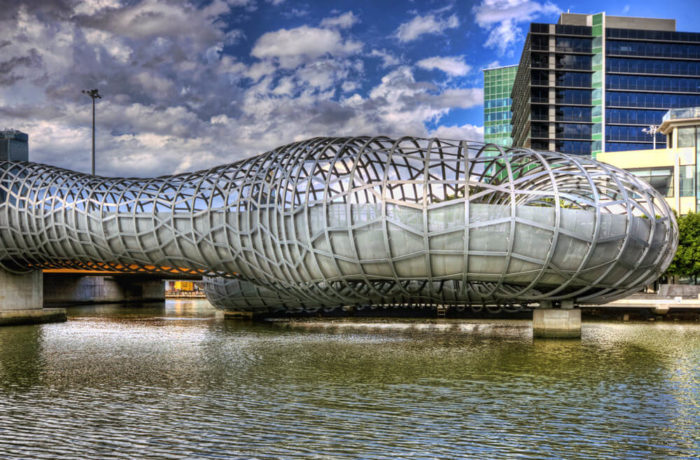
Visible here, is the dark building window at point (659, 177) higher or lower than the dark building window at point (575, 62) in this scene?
lower

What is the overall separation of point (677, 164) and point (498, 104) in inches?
2978

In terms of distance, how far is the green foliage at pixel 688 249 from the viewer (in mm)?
60094

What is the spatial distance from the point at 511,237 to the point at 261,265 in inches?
602

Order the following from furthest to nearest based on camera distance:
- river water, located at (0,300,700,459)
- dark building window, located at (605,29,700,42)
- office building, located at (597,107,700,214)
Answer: dark building window, located at (605,29,700,42)
office building, located at (597,107,700,214)
river water, located at (0,300,700,459)

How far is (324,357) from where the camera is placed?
87.1ft

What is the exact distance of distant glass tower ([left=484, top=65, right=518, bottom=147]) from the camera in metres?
147

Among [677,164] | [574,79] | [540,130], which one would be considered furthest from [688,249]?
[574,79]

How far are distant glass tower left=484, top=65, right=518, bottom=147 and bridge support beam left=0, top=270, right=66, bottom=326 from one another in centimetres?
11381

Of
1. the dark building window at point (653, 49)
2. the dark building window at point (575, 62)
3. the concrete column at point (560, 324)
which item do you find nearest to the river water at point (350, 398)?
the concrete column at point (560, 324)

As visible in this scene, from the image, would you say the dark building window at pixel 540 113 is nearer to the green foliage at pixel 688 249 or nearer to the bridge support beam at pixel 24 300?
the green foliage at pixel 688 249

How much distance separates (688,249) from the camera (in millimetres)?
60062

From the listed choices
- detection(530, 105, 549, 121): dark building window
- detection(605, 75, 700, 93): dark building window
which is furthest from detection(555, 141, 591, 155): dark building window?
detection(605, 75, 700, 93): dark building window

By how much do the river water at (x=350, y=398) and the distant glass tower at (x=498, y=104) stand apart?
118m

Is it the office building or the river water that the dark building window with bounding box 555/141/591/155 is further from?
the river water
